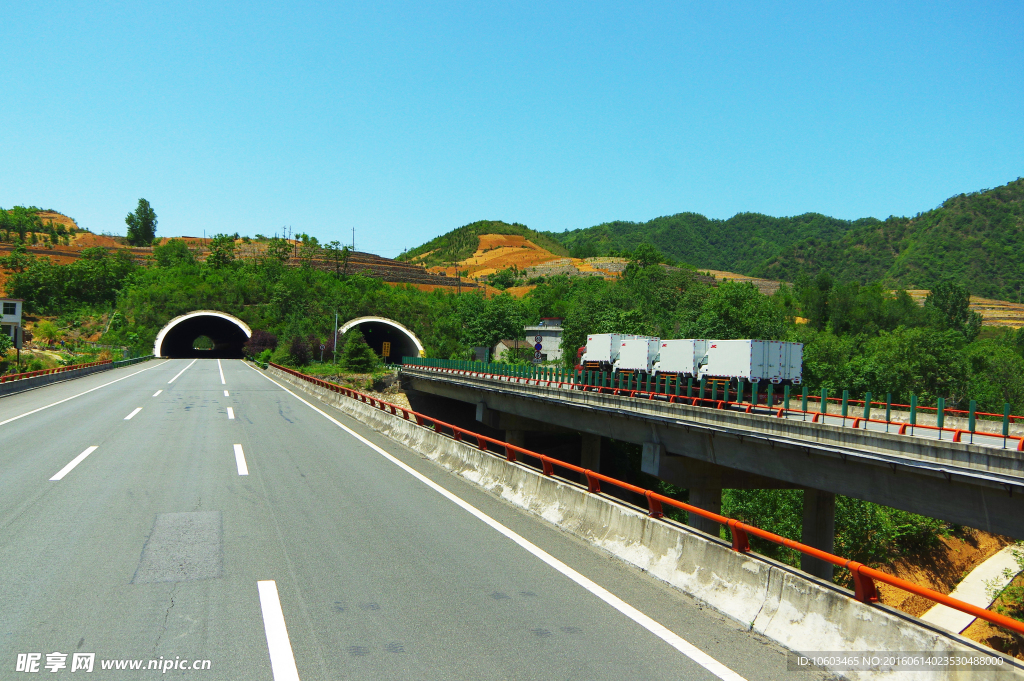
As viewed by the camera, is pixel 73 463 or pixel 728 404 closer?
pixel 73 463

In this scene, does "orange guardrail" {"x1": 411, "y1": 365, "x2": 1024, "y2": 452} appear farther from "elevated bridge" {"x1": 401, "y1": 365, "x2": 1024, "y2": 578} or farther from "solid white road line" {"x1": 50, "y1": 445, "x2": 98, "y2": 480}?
"solid white road line" {"x1": 50, "y1": 445, "x2": 98, "y2": 480}

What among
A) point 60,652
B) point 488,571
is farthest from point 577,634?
point 60,652

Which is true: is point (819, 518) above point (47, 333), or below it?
below

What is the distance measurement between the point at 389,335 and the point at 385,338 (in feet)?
3.06

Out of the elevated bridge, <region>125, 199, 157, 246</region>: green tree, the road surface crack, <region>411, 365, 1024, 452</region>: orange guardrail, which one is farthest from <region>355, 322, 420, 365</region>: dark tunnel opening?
<region>125, 199, 157, 246</region>: green tree

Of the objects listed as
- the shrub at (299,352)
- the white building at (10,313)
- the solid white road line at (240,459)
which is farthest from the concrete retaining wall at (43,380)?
the white building at (10,313)

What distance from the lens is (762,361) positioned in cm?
2791

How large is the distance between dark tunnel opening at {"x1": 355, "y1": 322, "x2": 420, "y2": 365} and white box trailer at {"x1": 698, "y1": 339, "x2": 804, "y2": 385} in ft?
229

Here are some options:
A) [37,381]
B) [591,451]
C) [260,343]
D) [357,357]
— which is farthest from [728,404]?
[260,343]

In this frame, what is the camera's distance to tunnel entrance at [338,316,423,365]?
90.1 m

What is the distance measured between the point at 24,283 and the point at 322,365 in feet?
228

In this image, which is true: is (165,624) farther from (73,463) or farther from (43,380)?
(43,380)

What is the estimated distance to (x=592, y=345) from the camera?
40812mm

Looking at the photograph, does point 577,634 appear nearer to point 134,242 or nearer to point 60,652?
point 60,652
